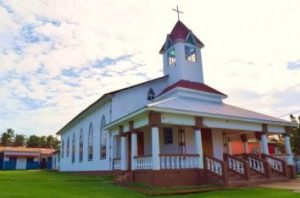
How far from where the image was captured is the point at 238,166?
606 inches

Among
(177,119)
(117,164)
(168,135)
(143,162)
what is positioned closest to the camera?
(177,119)

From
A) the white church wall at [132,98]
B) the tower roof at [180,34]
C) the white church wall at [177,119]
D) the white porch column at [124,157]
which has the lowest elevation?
the white porch column at [124,157]

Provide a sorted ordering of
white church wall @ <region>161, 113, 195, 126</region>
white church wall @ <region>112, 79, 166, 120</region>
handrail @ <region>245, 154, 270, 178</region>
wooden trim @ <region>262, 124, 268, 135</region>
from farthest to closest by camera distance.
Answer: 1. white church wall @ <region>112, 79, 166, 120</region>
2. wooden trim @ <region>262, 124, 268, 135</region>
3. handrail @ <region>245, 154, 270, 178</region>
4. white church wall @ <region>161, 113, 195, 126</region>

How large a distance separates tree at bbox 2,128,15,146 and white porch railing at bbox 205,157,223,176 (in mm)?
82679

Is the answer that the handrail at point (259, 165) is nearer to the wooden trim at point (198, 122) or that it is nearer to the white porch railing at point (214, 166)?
the white porch railing at point (214, 166)

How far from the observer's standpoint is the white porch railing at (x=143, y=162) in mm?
14387

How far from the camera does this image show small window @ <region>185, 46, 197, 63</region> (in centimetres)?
2117

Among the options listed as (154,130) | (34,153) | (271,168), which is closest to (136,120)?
(154,130)

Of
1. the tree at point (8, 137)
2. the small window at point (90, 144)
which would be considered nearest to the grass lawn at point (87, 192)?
the small window at point (90, 144)

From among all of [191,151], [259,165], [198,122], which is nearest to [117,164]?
[191,151]

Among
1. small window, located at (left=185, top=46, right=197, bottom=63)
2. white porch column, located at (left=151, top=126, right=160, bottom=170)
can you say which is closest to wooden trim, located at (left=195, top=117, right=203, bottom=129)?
white porch column, located at (left=151, top=126, right=160, bottom=170)

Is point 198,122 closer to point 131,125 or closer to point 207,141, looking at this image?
point 131,125

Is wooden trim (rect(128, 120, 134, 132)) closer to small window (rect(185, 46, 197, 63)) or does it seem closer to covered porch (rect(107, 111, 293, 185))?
covered porch (rect(107, 111, 293, 185))

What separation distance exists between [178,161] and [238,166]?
3.35m
